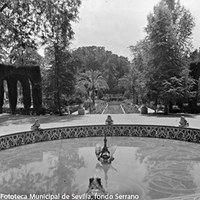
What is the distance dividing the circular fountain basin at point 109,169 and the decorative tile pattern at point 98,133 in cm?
43

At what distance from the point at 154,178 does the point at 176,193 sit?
3.65ft

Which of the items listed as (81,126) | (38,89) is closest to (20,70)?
(38,89)

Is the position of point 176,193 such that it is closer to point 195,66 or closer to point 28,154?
point 28,154

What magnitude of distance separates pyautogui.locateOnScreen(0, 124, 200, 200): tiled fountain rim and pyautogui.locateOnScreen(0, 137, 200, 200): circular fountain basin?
43 cm

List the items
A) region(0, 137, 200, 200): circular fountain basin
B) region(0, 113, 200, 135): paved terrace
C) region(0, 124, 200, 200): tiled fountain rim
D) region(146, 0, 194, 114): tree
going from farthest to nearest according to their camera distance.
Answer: region(146, 0, 194, 114): tree → region(0, 113, 200, 135): paved terrace → region(0, 124, 200, 200): tiled fountain rim → region(0, 137, 200, 200): circular fountain basin

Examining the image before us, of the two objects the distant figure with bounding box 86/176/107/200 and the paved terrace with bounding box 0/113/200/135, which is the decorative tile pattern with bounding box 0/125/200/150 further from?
the distant figure with bounding box 86/176/107/200

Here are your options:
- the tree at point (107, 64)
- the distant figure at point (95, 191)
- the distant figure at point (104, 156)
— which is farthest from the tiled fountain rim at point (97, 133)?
the tree at point (107, 64)

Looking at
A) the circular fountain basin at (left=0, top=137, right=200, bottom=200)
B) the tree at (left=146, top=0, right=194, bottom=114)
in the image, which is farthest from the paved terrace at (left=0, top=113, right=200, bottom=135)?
the tree at (left=146, top=0, right=194, bottom=114)

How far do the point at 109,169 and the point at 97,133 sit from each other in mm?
5550

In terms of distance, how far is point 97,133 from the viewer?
13.3 m

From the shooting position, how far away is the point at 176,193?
5883 millimetres

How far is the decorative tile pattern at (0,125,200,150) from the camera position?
11.3m

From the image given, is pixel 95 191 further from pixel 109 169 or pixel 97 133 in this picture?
pixel 97 133

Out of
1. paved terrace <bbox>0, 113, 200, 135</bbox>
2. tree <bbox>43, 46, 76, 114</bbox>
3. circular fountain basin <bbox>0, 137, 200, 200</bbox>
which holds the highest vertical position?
tree <bbox>43, 46, 76, 114</bbox>
